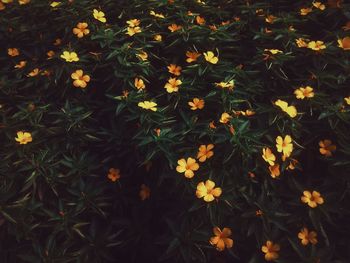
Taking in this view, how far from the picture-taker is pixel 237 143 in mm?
1461

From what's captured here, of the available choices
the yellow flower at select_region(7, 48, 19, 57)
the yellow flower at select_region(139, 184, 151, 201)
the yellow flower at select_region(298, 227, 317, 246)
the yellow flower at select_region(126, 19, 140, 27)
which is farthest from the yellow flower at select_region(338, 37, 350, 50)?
the yellow flower at select_region(7, 48, 19, 57)

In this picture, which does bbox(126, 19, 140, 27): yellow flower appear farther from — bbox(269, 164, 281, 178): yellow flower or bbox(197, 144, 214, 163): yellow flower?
bbox(269, 164, 281, 178): yellow flower

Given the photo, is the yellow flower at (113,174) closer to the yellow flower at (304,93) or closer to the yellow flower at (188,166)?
the yellow flower at (188,166)

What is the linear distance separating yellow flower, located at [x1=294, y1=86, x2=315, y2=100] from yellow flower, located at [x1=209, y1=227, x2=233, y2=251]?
0.66m

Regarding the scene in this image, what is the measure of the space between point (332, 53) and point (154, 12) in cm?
96

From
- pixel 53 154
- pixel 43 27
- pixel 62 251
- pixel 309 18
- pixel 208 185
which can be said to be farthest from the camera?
pixel 43 27

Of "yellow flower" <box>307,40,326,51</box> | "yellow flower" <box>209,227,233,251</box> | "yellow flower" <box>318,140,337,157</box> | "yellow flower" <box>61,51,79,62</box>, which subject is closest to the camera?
"yellow flower" <box>209,227,233,251</box>

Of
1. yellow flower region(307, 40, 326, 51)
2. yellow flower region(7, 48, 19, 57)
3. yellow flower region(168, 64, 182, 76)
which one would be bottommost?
yellow flower region(7, 48, 19, 57)

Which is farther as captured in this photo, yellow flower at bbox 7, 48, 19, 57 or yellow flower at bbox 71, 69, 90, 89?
yellow flower at bbox 7, 48, 19, 57

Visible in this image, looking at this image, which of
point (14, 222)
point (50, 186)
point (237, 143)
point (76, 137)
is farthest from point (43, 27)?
point (237, 143)

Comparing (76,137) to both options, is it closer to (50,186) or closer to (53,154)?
(53,154)

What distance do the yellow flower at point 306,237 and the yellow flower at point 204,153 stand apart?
0.45 m

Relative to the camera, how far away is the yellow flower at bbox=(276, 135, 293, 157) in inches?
58.2

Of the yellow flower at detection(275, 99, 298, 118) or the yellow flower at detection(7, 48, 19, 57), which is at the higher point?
the yellow flower at detection(275, 99, 298, 118)
